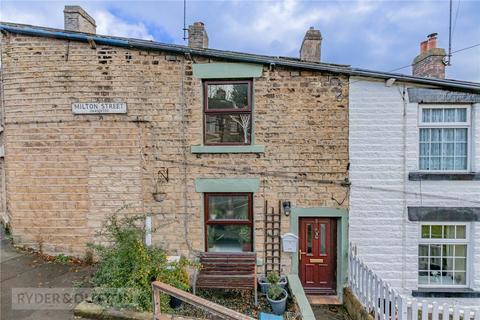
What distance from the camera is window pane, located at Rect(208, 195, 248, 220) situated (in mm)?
6585

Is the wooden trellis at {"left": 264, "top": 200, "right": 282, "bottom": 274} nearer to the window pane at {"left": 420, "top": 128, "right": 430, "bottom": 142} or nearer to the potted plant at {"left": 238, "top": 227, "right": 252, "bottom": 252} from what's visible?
the potted plant at {"left": 238, "top": 227, "right": 252, "bottom": 252}

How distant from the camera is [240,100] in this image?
657 cm

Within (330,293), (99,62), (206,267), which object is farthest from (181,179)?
(330,293)

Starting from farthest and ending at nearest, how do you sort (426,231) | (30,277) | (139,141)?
(139,141)
(426,231)
(30,277)

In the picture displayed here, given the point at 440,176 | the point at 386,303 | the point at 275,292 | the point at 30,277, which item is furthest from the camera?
the point at 440,176

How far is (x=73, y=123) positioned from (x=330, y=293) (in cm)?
790

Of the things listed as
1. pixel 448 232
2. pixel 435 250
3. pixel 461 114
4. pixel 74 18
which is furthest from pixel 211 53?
pixel 435 250

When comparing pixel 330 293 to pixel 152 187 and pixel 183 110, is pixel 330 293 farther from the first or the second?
pixel 183 110

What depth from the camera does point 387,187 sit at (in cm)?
630

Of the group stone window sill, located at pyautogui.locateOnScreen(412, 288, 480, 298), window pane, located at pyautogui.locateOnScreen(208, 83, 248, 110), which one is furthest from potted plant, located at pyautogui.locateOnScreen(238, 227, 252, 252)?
stone window sill, located at pyautogui.locateOnScreen(412, 288, 480, 298)

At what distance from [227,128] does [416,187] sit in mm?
4834

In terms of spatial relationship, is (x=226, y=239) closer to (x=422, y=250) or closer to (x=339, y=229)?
(x=339, y=229)

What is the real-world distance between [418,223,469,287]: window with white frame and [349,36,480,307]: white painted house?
0.07 feet

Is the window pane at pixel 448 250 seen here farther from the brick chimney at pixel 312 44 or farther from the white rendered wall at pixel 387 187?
the brick chimney at pixel 312 44
